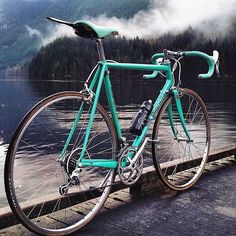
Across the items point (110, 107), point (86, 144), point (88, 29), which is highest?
point (88, 29)

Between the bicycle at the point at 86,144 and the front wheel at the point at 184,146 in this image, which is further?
the front wheel at the point at 184,146

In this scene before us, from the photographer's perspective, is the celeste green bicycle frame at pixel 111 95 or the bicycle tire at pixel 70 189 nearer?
the bicycle tire at pixel 70 189

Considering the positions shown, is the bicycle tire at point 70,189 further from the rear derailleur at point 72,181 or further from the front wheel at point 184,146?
the front wheel at point 184,146

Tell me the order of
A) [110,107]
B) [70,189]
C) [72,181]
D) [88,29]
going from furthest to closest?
1. [110,107]
2. [70,189]
3. [88,29]
4. [72,181]

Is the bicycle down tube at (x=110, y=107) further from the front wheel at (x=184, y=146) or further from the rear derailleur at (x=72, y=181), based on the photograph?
the front wheel at (x=184, y=146)

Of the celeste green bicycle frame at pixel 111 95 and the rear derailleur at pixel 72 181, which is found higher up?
the celeste green bicycle frame at pixel 111 95

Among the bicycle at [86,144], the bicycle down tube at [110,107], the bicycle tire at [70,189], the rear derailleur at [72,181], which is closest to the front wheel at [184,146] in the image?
the bicycle at [86,144]

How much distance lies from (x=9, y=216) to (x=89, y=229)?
0.73 meters

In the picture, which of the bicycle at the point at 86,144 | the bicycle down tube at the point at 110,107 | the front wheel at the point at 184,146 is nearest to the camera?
the bicycle at the point at 86,144

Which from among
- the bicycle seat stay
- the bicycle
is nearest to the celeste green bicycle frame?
the bicycle

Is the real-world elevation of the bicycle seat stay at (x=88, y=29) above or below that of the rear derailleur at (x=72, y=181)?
above

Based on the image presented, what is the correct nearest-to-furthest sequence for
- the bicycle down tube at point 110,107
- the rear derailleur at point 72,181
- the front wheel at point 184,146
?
the rear derailleur at point 72,181
the bicycle down tube at point 110,107
the front wheel at point 184,146

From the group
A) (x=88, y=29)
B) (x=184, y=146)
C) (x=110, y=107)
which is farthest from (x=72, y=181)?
(x=184, y=146)

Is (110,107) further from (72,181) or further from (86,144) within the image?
(72,181)
